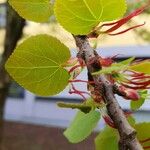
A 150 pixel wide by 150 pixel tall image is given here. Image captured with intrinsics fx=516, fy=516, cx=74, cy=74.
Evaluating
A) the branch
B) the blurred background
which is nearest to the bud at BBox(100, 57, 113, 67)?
the branch

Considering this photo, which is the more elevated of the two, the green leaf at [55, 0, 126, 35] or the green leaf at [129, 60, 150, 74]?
the green leaf at [55, 0, 126, 35]

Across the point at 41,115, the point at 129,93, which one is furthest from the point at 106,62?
the point at 41,115

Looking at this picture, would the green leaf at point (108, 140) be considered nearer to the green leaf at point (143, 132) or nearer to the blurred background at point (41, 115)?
the green leaf at point (143, 132)

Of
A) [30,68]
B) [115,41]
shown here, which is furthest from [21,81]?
[115,41]

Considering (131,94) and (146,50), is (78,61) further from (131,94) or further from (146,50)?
(146,50)

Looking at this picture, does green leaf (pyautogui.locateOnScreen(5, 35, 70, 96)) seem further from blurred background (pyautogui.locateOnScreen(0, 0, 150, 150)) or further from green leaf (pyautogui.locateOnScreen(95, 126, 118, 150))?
blurred background (pyautogui.locateOnScreen(0, 0, 150, 150))
